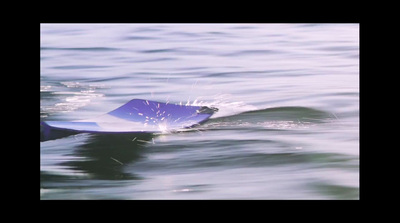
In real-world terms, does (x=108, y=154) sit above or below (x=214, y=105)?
below

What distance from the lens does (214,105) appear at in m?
5.59

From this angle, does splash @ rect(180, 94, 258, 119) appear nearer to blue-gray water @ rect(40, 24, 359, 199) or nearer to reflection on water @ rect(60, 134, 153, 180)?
blue-gray water @ rect(40, 24, 359, 199)

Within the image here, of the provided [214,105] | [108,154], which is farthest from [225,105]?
[108,154]

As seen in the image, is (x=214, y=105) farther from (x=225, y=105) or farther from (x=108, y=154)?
(x=108, y=154)

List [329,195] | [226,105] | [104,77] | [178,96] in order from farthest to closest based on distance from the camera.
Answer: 1. [104,77]
2. [178,96]
3. [226,105]
4. [329,195]

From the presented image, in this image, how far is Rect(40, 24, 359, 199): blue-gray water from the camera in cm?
406

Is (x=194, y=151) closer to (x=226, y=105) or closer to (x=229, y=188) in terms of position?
(x=229, y=188)

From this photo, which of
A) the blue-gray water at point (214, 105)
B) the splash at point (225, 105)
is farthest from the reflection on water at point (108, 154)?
the splash at point (225, 105)

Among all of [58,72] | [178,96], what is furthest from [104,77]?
[178,96]

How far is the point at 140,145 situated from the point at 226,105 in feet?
3.62

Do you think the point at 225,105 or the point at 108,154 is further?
the point at 225,105

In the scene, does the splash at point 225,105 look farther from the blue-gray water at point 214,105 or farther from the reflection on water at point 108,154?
the reflection on water at point 108,154

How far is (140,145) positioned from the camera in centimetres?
464

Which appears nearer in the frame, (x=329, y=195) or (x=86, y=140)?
(x=329, y=195)
